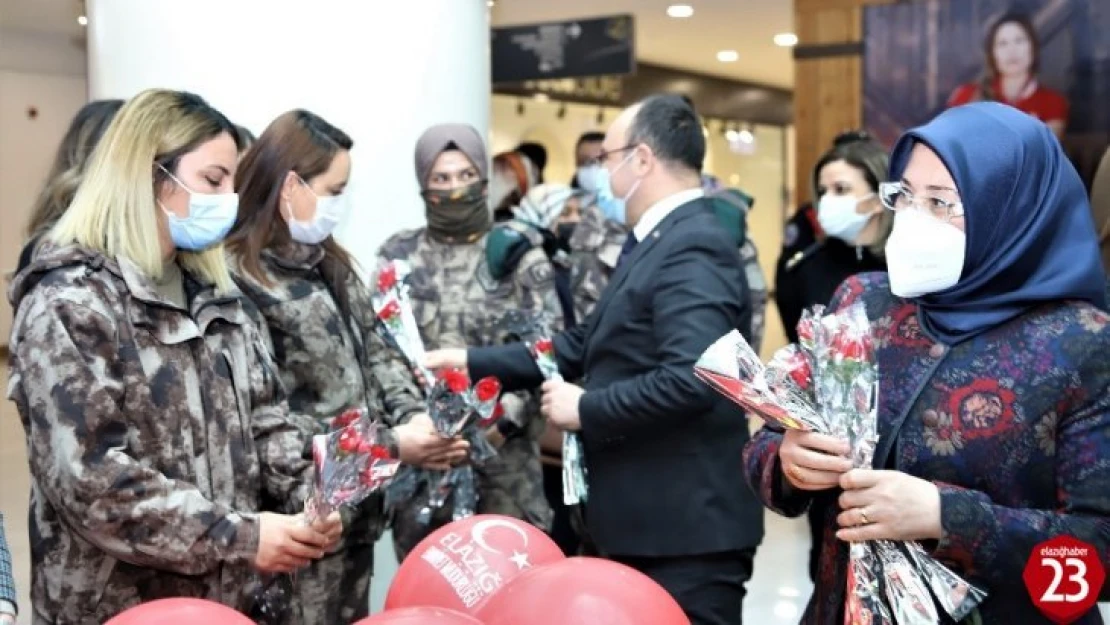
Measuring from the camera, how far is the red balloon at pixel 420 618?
158 cm

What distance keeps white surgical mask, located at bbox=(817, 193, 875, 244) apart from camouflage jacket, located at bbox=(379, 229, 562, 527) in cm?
120

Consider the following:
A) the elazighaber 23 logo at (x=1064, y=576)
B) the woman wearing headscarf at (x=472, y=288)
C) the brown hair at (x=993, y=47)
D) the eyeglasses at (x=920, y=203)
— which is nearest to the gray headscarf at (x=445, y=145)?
the woman wearing headscarf at (x=472, y=288)

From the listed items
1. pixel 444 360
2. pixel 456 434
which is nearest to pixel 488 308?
pixel 444 360

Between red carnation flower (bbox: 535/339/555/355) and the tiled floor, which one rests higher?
red carnation flower (bbox: 535/339/555/355)

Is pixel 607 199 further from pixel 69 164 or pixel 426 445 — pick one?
pixel 69 164

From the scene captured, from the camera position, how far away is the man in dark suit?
2.78 meters

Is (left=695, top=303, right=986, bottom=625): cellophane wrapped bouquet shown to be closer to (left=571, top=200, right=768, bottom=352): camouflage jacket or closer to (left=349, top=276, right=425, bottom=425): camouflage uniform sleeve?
(left=349, top=276, right=425, bottom=425): camouflage uniform sleeve

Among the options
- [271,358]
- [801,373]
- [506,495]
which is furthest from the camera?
[506,495]

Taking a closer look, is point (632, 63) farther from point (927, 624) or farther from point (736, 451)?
point (927, 624)

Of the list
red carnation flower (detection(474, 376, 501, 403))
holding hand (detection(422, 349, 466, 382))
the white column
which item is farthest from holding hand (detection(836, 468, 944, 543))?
the white column

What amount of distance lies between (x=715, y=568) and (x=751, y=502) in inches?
7.5

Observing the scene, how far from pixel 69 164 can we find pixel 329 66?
115 centimetres

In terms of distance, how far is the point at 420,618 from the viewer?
5.22 feet

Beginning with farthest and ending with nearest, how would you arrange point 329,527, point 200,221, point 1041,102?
point 1041,102, point 200,221, point 329,527
